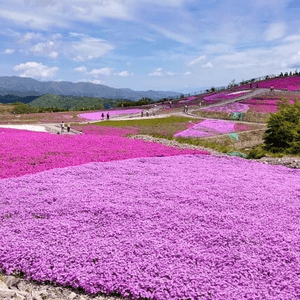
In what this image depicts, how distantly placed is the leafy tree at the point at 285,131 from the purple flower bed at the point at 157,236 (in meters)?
21.4

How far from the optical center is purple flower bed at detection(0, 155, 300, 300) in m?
6.45

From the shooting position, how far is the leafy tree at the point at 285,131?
32.2 m

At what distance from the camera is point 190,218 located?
9.18m

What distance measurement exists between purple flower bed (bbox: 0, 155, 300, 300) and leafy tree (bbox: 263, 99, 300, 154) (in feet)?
70.1

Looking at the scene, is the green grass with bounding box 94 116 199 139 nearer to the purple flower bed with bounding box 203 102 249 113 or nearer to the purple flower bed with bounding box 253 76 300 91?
the purple flower bed with bounding box 203 102 249 113

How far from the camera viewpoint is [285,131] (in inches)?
1300

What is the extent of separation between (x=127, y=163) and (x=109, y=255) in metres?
Result: 10.8

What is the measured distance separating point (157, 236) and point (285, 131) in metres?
29.9

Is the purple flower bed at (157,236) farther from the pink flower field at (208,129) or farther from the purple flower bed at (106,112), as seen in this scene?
the purple flower bed at (106,112)

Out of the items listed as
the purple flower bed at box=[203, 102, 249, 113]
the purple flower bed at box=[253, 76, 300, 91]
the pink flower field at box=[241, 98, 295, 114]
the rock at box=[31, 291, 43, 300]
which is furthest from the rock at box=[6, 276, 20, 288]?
the purple flower bed at box=[253, 76, 300, 91]

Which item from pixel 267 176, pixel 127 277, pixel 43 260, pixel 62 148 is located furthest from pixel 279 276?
pixel 62 148

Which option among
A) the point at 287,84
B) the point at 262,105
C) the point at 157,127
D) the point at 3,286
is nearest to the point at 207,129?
the point at 157,127

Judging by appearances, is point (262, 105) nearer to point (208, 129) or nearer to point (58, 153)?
point (208, 129)

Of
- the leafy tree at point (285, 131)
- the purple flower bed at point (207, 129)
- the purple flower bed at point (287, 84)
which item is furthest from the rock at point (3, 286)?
the purple flower bed at point (287, 84)
